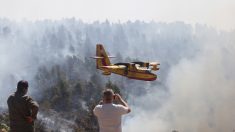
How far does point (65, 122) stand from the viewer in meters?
134

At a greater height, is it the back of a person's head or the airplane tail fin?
the back of a person's head

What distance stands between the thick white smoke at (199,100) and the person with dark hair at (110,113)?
14794 cm

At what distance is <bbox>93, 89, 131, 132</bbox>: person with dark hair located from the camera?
29.0 feet

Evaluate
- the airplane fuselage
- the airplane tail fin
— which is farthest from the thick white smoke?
the airplane fuselage

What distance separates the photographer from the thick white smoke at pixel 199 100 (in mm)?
162375

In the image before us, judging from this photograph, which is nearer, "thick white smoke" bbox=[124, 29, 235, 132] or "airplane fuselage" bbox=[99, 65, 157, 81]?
"airplane fuselage" bbox=[99, 65, 157, 81]

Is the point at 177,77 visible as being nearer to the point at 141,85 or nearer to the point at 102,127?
the point at 141,85

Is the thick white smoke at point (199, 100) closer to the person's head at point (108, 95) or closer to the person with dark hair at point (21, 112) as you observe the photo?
the person with dark hair at point (21, 112)

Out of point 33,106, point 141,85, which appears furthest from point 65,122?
point 33,106

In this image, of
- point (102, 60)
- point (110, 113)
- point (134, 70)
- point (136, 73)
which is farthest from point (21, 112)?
point (102, 60)

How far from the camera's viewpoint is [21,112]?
9.57 m

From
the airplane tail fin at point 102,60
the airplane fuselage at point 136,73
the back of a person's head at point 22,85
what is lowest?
the airplane fuselage at point 136,73

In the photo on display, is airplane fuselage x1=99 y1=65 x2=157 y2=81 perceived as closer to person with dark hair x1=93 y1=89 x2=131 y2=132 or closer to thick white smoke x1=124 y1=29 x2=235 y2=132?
person with dark hair x1=93 y1=89 x2=131 y2=132

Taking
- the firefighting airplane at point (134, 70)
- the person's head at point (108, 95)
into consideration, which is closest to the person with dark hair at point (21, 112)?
the person's head at point (108, 95)
